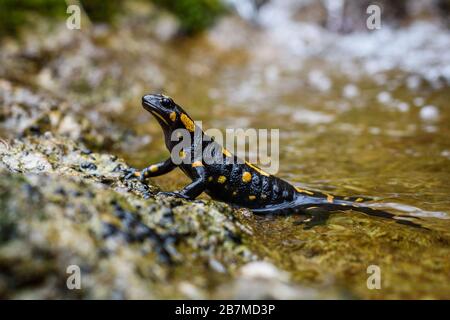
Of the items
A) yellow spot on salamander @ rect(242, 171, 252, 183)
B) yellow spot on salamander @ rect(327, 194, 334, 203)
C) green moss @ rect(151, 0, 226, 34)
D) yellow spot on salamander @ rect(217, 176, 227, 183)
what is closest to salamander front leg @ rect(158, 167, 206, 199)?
yellow spot on salamander @ rect(217, 176, 227, 183)

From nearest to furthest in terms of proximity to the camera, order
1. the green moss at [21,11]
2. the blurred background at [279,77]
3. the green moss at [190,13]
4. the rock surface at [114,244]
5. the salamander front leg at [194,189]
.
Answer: the rock surface at [114,244]
the salamander front leg at [194,189]
the blurred background at [279,77]
the green moss at [21,11]
the green moss at [190,13]

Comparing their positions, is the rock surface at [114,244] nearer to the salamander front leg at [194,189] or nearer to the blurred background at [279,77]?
the salamander front leg at [194,189]

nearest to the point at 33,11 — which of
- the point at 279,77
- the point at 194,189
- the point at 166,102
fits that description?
the point at 279,77

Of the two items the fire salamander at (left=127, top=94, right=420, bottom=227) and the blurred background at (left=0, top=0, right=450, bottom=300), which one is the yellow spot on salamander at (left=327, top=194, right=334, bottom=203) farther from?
the blurred background at (left=0, top=0, right=450, bottom=300)

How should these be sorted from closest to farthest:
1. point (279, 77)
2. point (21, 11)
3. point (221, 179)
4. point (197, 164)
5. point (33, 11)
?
point (197, 164) < point (221, 179) < point (21, 11) < point (33, 11) < point (279, 77)

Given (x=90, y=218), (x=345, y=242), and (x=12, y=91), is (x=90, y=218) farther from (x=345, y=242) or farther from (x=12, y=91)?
(x=12, y=91)

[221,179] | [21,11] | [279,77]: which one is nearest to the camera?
[221,179]

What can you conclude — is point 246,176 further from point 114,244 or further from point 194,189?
point 114,244

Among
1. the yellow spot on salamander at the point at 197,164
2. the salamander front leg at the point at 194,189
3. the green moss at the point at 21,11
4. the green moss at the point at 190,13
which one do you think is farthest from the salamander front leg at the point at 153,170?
the green moss at the point at 190,13
